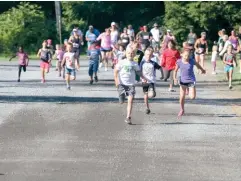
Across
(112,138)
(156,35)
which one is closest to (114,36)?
(156,35)

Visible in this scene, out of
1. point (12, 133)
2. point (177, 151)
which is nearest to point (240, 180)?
point (177, 151)

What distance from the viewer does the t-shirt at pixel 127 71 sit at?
62.5 feet

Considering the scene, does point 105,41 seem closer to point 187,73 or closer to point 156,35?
point 156,35

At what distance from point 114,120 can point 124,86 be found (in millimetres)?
787

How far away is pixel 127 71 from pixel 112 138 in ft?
9.65

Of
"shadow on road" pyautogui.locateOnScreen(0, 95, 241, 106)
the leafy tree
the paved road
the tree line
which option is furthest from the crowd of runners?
the leafy tree

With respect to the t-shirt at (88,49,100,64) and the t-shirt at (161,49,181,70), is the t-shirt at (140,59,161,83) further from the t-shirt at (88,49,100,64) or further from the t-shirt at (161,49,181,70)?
the t-shirt at (88,49,100,64)

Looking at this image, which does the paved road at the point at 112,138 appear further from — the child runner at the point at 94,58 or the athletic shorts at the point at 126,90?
the child runner at the point at 94,58

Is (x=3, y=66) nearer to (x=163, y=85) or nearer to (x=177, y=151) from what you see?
(x=163, y=85)

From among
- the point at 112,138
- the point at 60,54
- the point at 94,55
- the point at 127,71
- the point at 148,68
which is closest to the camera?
the point at 112,138

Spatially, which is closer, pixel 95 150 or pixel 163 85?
pixel 95 150

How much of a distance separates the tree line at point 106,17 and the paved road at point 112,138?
24085 mm

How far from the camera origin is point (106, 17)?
5731 centimetres

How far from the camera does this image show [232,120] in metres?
19.2
